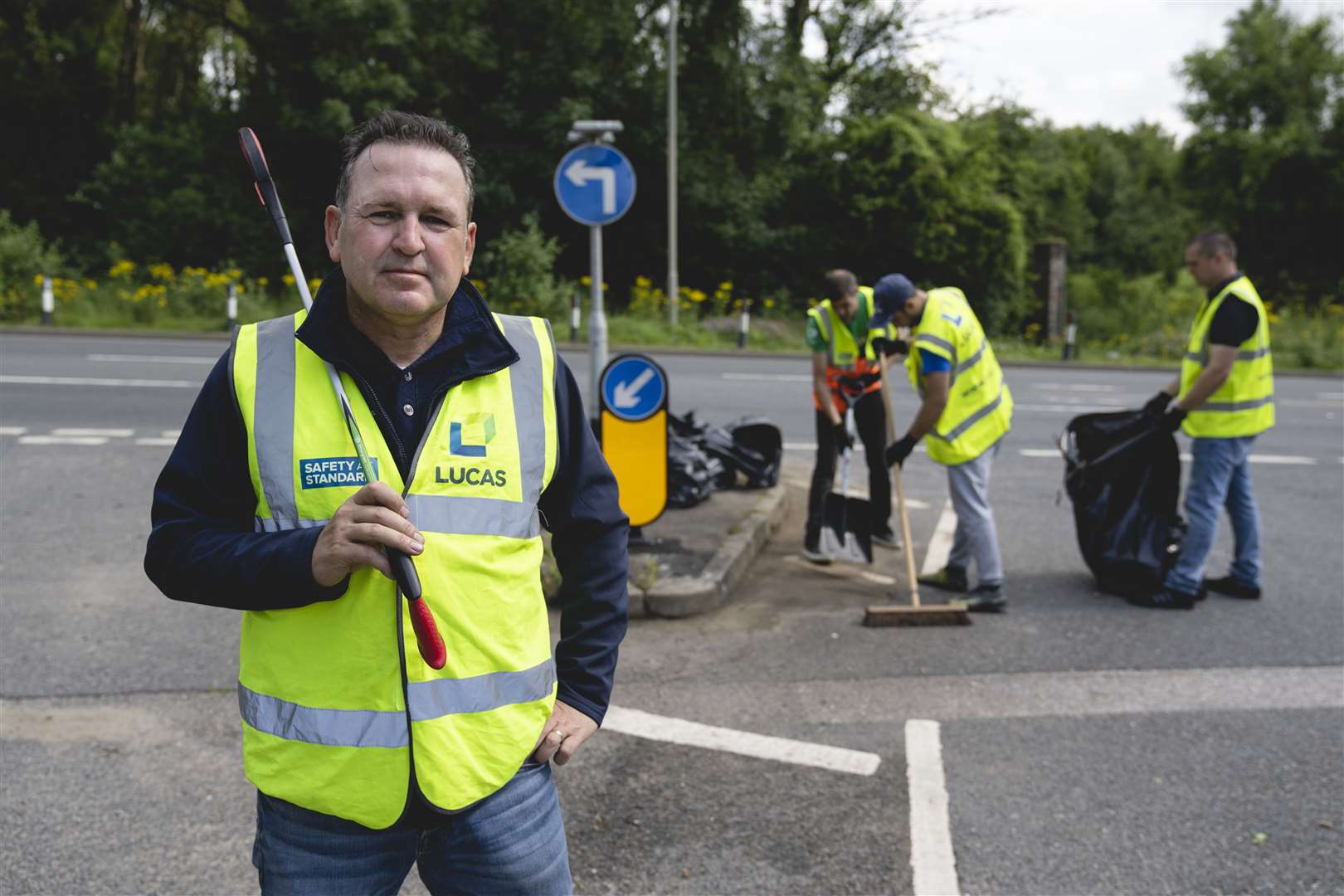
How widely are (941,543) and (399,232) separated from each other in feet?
20.4

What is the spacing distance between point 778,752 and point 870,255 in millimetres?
23143

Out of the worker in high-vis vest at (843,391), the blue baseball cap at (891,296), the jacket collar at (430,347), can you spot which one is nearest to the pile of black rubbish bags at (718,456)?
the worker in high-vis vest at (843,391)

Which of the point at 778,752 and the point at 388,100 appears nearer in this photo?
the point at 778,752

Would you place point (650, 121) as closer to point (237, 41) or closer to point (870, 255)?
point (870, 255)

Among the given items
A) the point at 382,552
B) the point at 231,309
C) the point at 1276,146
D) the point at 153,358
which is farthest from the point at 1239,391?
the point at 1276,146

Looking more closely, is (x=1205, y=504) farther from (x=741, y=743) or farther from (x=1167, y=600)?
(x=741, y=743)

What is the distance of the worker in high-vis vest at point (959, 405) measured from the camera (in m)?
6.02

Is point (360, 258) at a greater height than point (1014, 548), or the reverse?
point (360, 258)

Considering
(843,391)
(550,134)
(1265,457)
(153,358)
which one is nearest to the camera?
(843,391)

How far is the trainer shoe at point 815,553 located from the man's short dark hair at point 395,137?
5096mm

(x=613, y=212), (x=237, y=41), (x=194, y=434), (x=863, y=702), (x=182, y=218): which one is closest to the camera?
(x=194, y=434)

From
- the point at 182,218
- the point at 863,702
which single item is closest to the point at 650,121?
the point at 182,218

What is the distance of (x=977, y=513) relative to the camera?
20.2 ft

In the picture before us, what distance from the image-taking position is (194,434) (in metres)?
1.83
